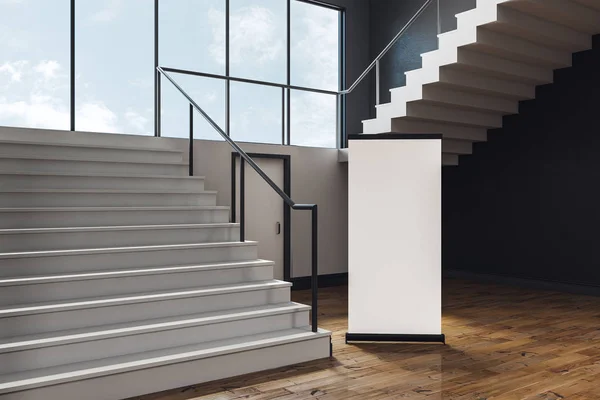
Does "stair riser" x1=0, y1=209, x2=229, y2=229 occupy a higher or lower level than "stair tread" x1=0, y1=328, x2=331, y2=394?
higher

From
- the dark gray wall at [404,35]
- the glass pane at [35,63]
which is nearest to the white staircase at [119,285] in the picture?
the glass pane at [35,63]

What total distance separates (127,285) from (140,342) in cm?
55

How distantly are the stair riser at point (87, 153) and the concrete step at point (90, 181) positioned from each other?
0.29m

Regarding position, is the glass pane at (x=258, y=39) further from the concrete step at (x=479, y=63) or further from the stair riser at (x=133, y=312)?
the stair riser at (x=133, y=312)

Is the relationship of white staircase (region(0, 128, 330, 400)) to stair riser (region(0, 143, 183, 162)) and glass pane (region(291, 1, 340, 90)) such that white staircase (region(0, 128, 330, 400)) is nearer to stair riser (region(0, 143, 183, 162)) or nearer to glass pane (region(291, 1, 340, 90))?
stair riser (region(0, 143, 183, 162))

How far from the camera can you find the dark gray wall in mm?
8711

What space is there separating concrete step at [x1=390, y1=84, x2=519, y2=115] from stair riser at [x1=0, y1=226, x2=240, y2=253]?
2477 mm

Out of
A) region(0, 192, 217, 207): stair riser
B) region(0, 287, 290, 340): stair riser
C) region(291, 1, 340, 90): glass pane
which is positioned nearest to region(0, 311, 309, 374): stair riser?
region(0, 287, 290, 340): stair riser

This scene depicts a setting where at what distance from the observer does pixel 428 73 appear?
247 inches

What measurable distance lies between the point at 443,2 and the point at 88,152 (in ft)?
18.1

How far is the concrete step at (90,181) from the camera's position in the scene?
519cm

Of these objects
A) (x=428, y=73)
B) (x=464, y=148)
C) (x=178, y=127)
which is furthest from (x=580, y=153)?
(x=178, y=127)

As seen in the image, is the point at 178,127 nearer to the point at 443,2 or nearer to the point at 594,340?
the point at 443,2

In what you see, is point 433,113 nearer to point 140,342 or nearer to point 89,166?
point 89,166
